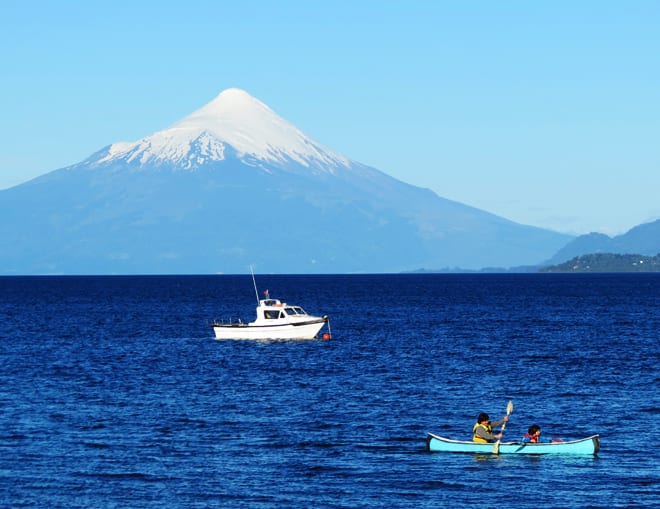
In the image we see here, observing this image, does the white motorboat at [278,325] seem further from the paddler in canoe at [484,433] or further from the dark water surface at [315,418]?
the paddler in canoe at [484,433]

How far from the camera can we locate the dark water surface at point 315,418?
147 feet

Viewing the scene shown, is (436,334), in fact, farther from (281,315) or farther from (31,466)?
(31,466)

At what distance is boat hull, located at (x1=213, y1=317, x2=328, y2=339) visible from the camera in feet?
357

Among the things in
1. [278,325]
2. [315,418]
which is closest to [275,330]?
[278,325]

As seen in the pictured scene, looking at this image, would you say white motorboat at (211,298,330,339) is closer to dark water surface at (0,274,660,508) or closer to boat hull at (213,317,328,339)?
boat hull at (213,317,328,339)

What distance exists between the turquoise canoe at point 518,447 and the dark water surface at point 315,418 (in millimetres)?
414

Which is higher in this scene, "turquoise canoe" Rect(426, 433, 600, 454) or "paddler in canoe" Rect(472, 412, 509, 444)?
"paddler in canoe" Rect(472, 412, 509, 444)

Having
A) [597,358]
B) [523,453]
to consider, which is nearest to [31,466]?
[523,453]

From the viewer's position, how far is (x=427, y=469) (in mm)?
48406

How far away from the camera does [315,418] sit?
2400 inches

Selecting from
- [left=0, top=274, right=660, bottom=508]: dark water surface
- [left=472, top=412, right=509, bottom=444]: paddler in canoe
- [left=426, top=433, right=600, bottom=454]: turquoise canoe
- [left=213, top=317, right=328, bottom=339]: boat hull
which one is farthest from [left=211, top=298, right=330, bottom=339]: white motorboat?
[left=426, top=433, right=600, bottom=454]: turquoise canoe

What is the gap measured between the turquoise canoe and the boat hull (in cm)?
5662

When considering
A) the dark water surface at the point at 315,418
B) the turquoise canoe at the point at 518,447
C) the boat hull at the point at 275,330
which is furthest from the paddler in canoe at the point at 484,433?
→ the boat hull at the point at 275,330

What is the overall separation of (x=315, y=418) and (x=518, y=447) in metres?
13.3
